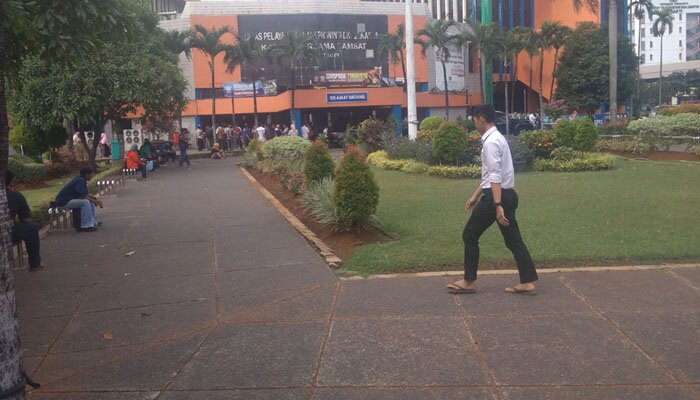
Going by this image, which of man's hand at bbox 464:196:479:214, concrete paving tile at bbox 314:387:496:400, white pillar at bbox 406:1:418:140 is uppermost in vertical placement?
white pillar at bbox 406:1:418:140

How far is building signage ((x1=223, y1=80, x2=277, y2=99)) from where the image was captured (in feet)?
171

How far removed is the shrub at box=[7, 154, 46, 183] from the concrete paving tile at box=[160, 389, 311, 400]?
1778 cm

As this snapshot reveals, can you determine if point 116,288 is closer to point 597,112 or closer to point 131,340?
point 131,340

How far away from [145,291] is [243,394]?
10.4 feet

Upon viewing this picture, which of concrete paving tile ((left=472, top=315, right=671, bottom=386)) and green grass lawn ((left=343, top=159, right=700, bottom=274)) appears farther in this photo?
green grass lawn ((left=343, top=159, right=700, bottom=274))

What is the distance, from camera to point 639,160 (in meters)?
21.4

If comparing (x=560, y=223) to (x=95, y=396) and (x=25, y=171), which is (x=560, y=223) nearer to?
(x=95, y=396)

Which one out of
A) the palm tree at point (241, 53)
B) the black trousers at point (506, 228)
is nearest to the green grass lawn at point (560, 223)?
the black trousers at point (506, 228)

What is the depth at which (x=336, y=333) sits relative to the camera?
219 inches

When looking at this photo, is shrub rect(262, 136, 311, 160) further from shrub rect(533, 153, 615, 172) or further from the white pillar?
shrub rect(533, 153, 615, 172)

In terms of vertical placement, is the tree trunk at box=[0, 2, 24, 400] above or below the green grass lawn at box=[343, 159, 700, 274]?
above

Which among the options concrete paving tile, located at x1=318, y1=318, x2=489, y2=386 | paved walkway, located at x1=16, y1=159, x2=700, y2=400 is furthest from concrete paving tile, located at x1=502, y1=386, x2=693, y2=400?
concrete paving tile, located at x1=318, y1=318, x2=489, y2=386

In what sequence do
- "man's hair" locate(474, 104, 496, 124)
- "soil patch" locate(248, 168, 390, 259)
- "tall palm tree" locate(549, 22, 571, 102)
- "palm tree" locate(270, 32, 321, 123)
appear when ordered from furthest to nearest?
"tall palm tree" locate(549, 22, 571, 102) < "palm tree" locate(270, 32, 321, 123) < "soil patch" locate(248, 168, 390, 259) < "man's hair" locate(474, 104, 496, 124)

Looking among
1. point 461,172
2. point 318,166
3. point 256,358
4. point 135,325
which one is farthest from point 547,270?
point 461,172
